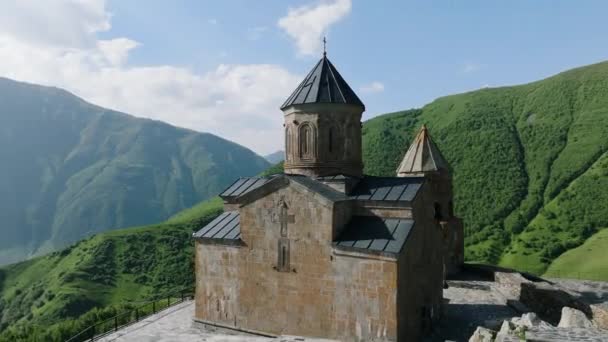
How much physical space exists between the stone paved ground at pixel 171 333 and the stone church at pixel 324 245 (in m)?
0.29

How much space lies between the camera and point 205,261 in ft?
36.2

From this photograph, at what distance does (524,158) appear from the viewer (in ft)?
136

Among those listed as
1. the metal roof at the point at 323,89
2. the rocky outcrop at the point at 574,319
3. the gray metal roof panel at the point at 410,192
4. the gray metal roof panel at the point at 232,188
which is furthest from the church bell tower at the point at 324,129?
the rocky outcrop at the point at 574,319

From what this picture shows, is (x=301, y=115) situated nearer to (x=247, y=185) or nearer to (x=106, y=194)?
(x=247, y=185)

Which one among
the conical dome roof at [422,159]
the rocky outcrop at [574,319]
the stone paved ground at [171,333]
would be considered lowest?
the stone paved ground at [171,333]

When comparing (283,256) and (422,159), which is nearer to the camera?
(283,256)

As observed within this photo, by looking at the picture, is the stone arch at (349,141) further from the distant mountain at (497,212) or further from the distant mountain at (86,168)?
the distant mountain at (86,168)

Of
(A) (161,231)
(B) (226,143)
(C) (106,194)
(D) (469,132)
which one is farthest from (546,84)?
(B) (226,143)

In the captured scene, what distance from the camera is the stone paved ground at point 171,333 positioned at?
1010cm

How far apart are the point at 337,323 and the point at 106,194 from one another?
115834 millimetres

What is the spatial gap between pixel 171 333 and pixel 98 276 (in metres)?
24.3

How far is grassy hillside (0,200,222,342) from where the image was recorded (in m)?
28.1

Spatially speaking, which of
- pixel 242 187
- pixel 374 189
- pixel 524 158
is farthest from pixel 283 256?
pixel 524 158

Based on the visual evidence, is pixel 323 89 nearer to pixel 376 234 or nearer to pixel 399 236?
pixel 376 234
